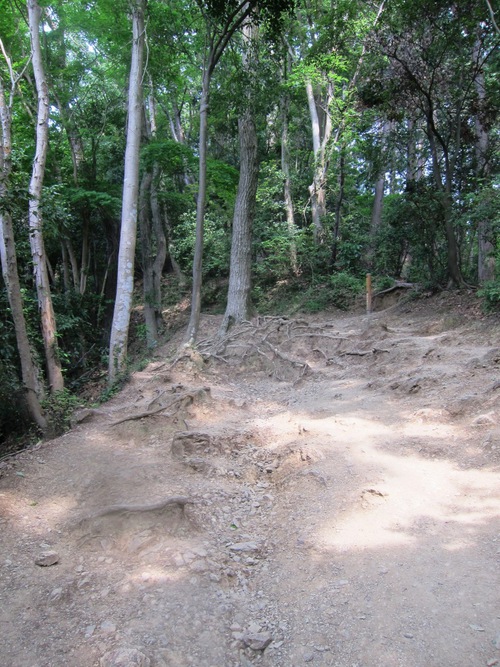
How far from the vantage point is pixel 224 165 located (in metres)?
15.4

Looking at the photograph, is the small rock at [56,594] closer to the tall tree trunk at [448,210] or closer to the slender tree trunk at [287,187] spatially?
the tall tree trunk at [448,210]

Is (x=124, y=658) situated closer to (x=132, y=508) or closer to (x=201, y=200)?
(x=132, y=508)

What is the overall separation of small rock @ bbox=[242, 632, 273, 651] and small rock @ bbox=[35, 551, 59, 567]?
1706 mm

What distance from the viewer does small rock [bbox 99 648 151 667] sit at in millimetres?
2709

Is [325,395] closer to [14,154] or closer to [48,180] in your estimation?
[14,154]

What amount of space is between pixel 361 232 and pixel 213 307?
22.2ft

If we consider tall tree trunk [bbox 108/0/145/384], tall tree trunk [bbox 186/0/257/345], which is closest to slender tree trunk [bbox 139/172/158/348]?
tall tree trunk [bbox 186/0/257/345]

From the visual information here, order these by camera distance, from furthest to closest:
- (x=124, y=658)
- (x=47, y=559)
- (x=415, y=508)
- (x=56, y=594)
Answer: (x=415, y=508) < (x=47, y=559) < (x=56, y=594) < (x=124, y=658)

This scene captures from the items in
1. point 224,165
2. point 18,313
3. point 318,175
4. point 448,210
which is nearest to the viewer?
point 18,313

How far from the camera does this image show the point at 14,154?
9984mm

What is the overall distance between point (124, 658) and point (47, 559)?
1.33m

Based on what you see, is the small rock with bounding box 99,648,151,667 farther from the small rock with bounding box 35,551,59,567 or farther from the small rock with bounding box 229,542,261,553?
the small rock with bounding box 229,542,261,553

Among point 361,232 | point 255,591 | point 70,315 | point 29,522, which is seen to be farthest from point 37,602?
point 361,232

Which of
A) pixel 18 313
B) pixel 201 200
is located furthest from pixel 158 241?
pixel 18 313
